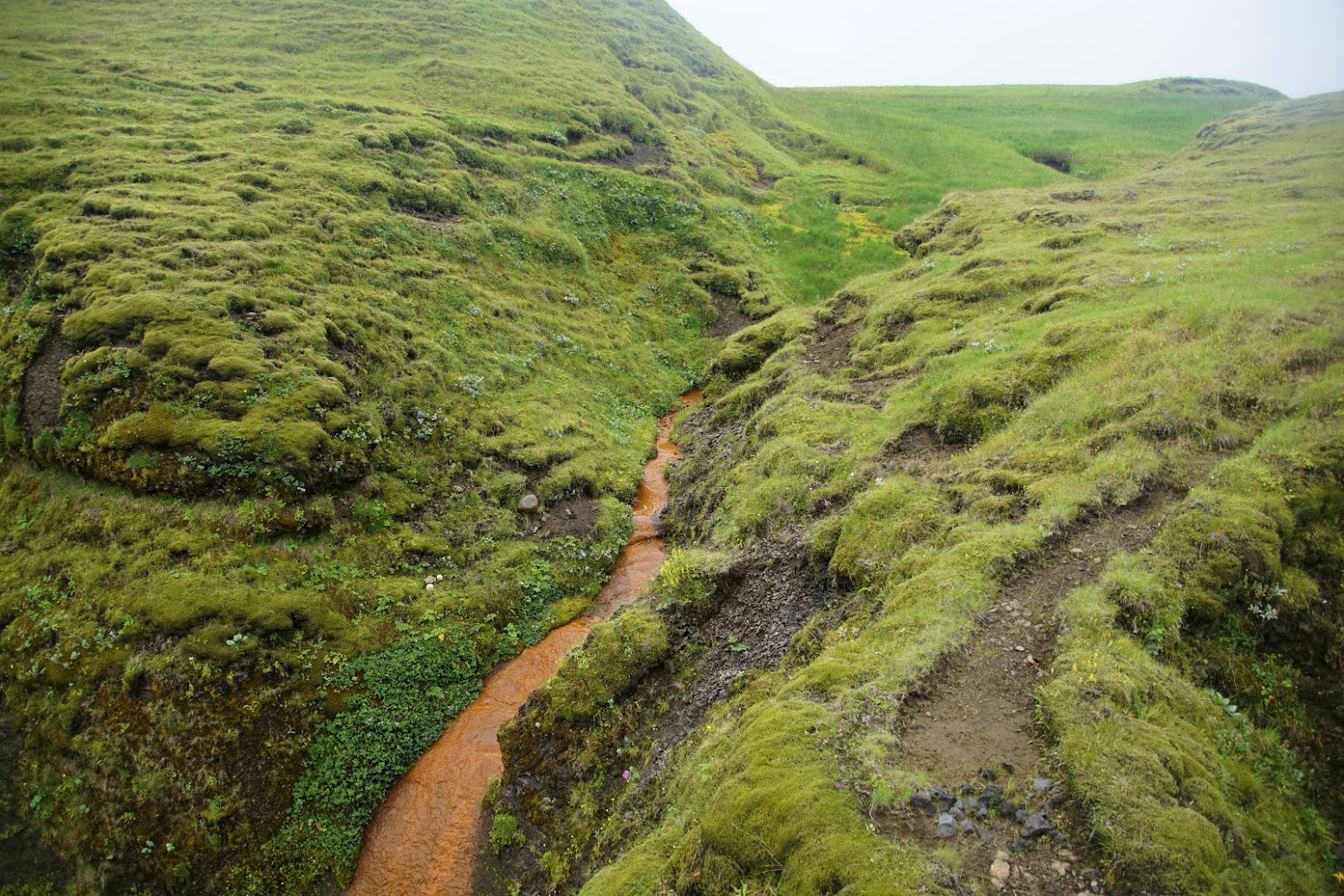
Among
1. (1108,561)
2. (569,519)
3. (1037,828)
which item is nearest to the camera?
(1037,828)

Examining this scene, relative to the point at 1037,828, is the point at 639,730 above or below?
below

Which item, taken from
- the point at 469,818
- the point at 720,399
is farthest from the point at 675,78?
the point at 469,818

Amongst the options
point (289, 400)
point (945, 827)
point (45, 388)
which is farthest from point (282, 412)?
point (945, 827)

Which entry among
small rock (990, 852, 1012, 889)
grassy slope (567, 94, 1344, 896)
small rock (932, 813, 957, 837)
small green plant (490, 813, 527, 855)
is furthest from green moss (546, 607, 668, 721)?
small rock (990, 852, 1012, 889)

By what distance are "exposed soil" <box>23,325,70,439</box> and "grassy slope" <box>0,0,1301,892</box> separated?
0.09 m

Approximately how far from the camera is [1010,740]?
8172 mm

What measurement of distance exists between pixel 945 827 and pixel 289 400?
724 inches

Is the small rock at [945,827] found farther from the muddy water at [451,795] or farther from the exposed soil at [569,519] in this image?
the exposed soil at [569,519]

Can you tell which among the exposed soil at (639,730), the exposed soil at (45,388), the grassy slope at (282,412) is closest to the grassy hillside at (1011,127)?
the grassy slope at (282,412)

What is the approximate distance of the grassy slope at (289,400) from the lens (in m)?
13.5

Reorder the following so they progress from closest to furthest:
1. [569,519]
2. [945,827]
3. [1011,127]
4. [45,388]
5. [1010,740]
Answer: [945,827] → [1010,740] → [45,388] → [569,519] → [1011,127]

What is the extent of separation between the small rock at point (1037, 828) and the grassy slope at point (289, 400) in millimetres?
12792

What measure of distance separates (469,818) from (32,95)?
39568 millimetres

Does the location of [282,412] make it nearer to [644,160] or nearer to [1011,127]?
[644,160]
